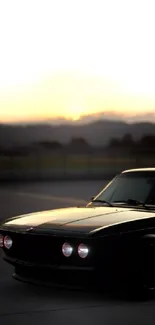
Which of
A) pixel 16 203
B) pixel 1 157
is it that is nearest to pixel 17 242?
pixel 16 203

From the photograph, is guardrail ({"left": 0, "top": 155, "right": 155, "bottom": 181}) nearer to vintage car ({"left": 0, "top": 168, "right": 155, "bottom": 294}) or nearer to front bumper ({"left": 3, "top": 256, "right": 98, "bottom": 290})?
vintage car ({"left": 0, "top": 168, "right": 155, "bottom": 294})

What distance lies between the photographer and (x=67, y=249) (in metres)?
5.88

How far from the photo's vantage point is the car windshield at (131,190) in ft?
23.4

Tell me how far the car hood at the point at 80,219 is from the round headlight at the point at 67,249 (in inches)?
6.3

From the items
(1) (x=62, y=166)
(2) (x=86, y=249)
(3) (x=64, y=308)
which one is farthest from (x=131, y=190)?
(1) (x=62, y=166)

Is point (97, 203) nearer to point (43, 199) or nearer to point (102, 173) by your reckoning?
point (43, 199)

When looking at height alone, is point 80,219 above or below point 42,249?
above

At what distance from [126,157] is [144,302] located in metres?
34.6

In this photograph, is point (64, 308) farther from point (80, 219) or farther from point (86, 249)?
point (80, 219)

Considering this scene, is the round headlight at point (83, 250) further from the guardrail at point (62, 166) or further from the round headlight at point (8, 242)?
the guardrail at point (62, 166)

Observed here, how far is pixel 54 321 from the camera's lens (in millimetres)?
5246

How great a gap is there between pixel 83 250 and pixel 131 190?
176cm

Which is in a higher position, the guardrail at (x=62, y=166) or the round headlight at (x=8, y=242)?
the guardrail at (x=62, y=166)

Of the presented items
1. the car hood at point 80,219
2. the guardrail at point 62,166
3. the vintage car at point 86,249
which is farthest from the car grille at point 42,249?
the guardrail at point 62,166
